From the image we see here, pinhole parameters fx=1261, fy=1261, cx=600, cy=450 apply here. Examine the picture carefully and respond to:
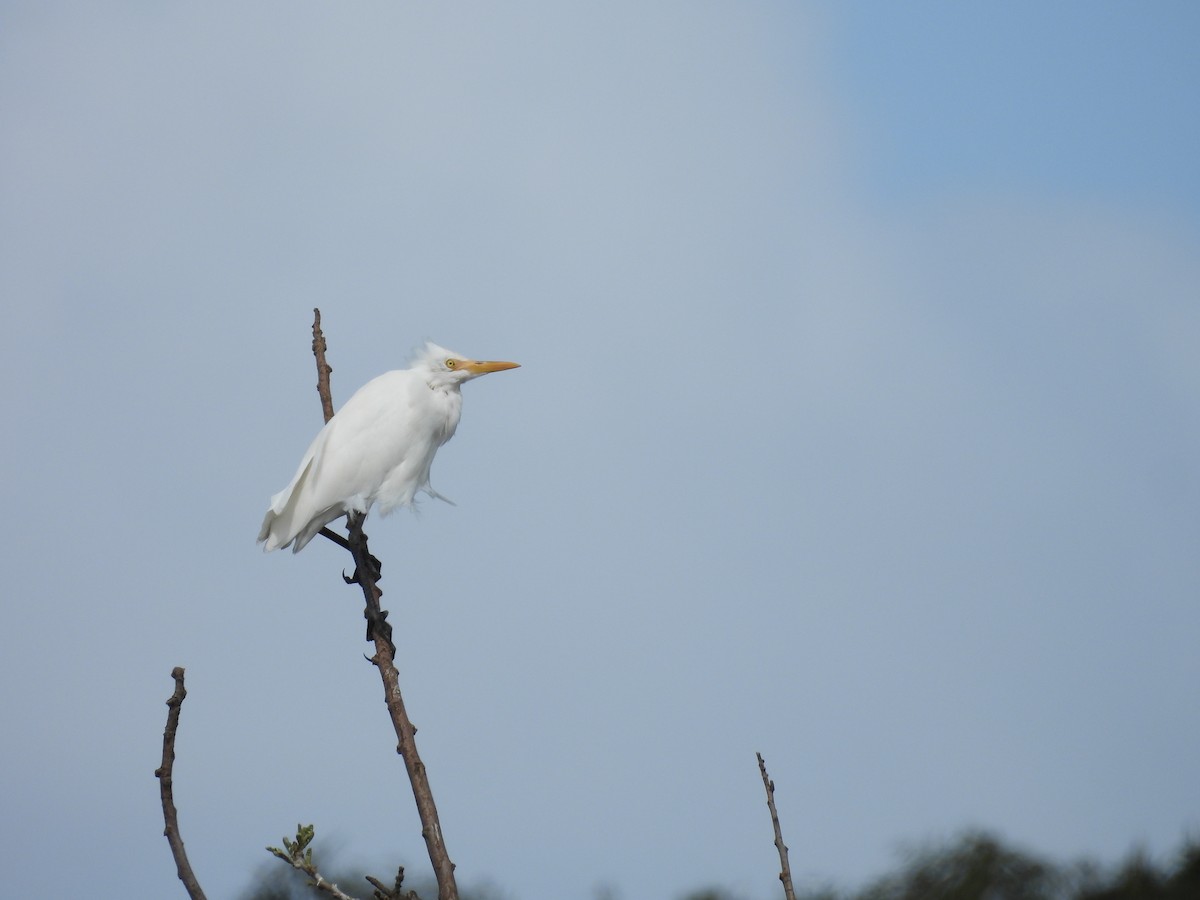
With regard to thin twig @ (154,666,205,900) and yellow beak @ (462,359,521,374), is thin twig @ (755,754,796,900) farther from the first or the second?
yellow beak @ (462,359,521,374)

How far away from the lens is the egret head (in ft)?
28.8

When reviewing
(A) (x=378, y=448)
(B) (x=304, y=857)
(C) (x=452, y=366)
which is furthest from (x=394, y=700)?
(C) (x=452, y=366)

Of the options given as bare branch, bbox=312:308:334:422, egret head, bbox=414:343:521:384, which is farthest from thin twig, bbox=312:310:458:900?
egret head, bbox=414:343:521:384

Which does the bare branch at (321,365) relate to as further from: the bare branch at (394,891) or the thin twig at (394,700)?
the bare branch at (394,891)

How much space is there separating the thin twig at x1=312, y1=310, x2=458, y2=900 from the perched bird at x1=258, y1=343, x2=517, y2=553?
0.50 metres

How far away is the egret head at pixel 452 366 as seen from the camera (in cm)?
879

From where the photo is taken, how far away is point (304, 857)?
180 inches

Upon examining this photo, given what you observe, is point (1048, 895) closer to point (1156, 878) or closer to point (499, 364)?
point (1156, 878)

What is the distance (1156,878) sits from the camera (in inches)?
406

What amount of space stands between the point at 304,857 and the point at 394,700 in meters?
0.82

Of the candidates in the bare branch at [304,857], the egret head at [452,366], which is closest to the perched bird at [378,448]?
the egret head at [452,366]

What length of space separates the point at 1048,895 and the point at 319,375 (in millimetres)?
7171

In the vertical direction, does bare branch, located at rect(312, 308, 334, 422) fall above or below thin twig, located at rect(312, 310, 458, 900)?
above

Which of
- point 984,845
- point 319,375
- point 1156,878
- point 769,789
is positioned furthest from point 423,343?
point 1156,878
